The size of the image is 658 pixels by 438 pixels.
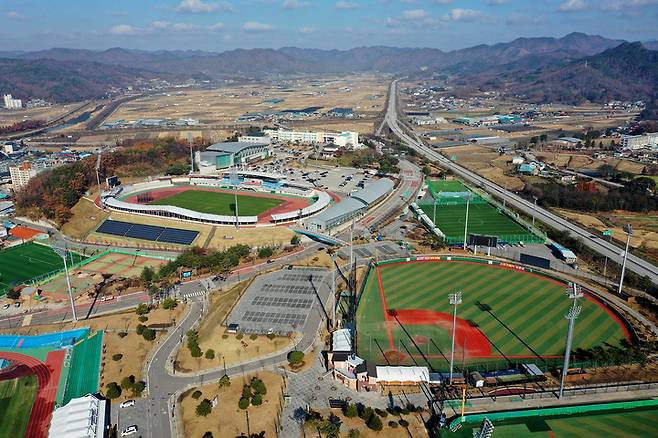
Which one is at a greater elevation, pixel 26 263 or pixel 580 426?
pixel 580 426

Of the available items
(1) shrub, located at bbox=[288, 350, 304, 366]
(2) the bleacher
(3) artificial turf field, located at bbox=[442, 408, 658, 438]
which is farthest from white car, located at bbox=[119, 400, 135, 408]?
(3) artificial turf field, located at bbox=[442, 408, 658, 438]

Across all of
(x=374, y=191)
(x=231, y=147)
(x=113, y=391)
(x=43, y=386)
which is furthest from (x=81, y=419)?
(x=231, y=147)

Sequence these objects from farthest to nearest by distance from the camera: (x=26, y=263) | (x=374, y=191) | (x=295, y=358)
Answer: (x=374, y=191), (x=26, y=263), (x=295, y=358)

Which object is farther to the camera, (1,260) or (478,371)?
(1,260)

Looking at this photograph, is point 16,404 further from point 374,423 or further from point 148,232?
point 148,232

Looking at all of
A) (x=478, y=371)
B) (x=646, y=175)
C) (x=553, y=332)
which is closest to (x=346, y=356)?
(x=478, y=371)

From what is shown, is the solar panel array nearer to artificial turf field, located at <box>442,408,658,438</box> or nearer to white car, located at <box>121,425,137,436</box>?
white car, located at <box>121,425,137,436</box>

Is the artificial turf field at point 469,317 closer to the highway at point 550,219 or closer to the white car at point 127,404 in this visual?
the highway at point 550,219

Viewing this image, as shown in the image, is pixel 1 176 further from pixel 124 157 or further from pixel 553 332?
pixel 553 332
